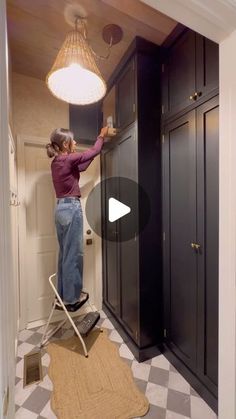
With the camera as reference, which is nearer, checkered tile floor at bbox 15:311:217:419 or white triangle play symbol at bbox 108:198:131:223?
checkered tile floor at bbox 15:311:217:419

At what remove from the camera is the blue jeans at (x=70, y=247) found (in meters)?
1.87

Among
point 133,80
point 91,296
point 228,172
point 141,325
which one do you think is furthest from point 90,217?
point 228,172

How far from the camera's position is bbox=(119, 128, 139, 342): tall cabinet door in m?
1.80

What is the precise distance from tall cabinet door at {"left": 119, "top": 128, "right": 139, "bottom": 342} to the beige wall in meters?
0.92

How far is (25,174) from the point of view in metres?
2.29

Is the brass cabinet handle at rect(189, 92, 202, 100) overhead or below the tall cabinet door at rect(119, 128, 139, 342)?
overhead

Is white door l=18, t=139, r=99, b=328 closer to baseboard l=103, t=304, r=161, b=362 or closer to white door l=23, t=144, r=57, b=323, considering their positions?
white door l=23, t=144, r=57, b=323

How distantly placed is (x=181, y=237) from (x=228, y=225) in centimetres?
69

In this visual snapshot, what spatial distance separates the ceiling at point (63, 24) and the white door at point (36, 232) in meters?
0.83

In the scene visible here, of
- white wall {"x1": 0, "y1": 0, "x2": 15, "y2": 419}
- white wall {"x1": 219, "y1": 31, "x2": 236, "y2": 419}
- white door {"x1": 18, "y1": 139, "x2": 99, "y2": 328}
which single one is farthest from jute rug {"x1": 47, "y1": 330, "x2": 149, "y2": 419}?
white wall {"x1": 0, "y1": 0, "x2": 15, "y2": 419}

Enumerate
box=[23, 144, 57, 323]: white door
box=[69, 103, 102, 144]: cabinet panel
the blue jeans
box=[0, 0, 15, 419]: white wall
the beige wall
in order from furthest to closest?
box=[69, 103, 102, 144]: cabinet panel < box=[23, 144, 57, 323]: white door < the beige wall < the blue jeans < box=[0, 0, 15, 419]: white wall

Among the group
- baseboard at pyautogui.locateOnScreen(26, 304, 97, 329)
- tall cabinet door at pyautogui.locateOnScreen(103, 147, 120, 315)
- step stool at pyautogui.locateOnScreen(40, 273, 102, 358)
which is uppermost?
tall cabinet door at pyautogui.locateOnScreen(103, 147, 120, 315)

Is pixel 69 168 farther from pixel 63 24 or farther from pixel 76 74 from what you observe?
pixel 63 24

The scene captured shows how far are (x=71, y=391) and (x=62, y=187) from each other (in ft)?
5.24
